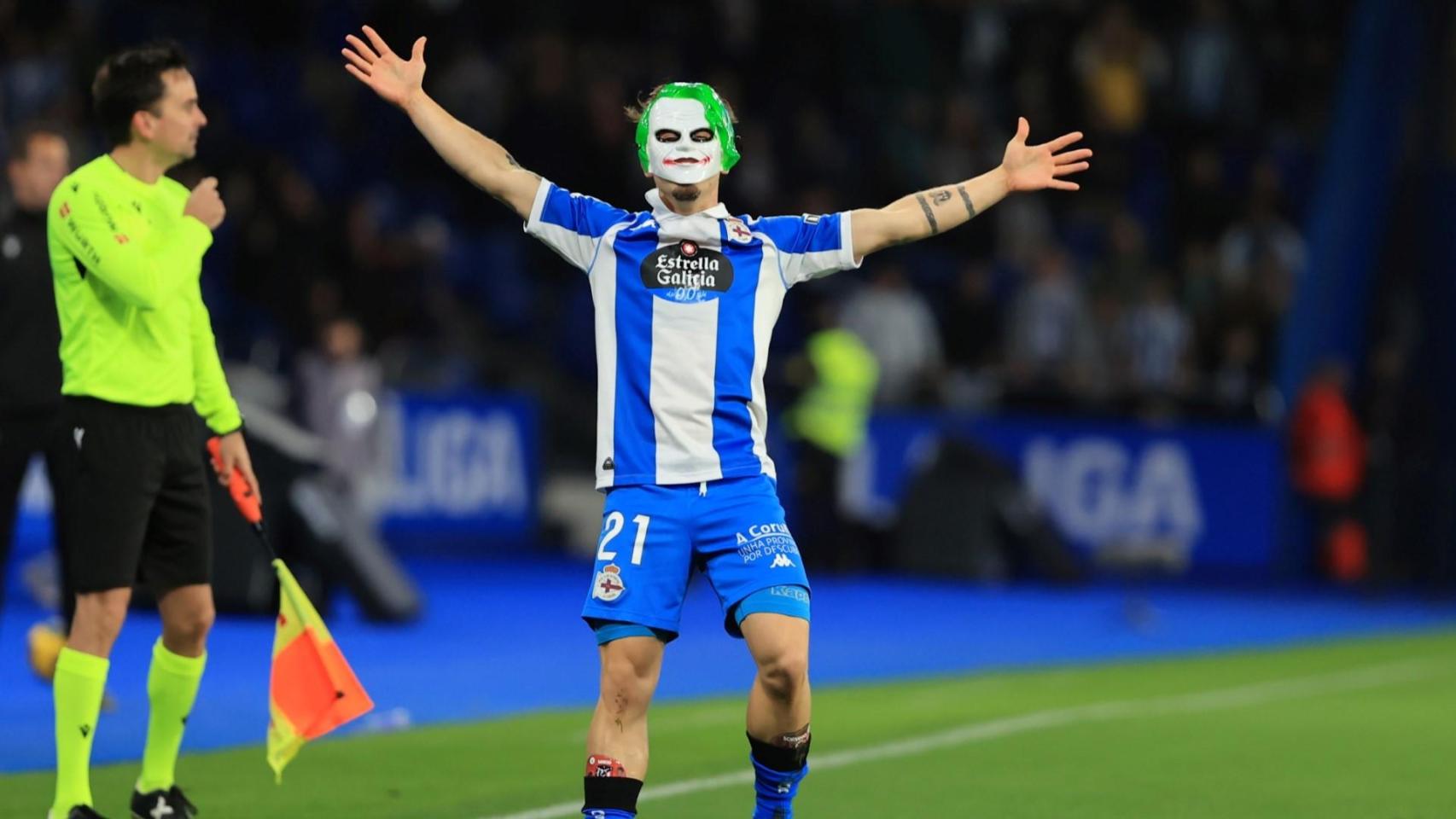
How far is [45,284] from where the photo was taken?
35.3ft

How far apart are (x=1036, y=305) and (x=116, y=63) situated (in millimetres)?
15384

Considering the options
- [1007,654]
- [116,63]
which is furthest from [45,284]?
[1007,654]

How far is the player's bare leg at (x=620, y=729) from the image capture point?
6484mm

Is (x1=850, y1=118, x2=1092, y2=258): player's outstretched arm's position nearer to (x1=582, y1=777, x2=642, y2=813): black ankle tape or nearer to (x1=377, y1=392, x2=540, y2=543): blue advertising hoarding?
(x1=582, y1=777, x2=642, y2=813): black ankle tape

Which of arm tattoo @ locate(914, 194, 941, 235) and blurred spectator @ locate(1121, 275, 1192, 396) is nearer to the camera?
arm tattoo @ locate(914, 194, 941, 235)

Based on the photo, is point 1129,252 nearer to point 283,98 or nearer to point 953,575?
point 953,575

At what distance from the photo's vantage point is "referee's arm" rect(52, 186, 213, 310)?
7172mm

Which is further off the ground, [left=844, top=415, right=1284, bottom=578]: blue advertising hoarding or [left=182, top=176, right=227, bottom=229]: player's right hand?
[left=182, top=176, right=227, bottom=229]: player's right hand

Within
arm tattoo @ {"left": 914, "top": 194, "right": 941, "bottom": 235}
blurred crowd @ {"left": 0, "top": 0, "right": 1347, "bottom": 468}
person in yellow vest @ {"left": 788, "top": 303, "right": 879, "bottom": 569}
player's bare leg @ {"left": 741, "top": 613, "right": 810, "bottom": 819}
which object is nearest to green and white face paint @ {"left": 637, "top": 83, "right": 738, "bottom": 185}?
arm tattoo @ {"left": 914, "top": 194, "right": 941, "bottom": 235}

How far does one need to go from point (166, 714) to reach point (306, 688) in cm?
46

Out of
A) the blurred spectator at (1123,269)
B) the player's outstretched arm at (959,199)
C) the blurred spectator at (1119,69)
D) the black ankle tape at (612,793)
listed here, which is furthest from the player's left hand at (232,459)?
the blurred spectator at (1119,69)

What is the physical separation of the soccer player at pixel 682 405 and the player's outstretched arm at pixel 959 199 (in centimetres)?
1

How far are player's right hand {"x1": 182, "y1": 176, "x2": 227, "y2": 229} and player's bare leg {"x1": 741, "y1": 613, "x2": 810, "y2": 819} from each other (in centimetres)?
224

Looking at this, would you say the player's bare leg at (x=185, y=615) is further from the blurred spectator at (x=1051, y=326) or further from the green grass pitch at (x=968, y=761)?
the blurred spectator at (x=1051, y=326)
